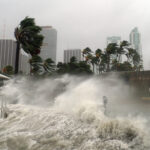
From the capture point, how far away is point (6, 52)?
8131 centimetres

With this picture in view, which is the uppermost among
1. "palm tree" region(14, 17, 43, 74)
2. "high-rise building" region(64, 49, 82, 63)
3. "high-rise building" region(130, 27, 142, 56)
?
"high-rise building" region(130, 27, 142, 56)

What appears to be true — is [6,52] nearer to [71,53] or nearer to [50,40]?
[50,40]

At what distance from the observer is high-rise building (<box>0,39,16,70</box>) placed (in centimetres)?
8131

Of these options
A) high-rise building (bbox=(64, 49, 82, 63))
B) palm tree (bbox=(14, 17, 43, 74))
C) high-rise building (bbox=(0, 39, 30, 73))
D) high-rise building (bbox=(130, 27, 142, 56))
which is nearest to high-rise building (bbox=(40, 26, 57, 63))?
high-rise building (bbox=(64, 49, 82, 63))

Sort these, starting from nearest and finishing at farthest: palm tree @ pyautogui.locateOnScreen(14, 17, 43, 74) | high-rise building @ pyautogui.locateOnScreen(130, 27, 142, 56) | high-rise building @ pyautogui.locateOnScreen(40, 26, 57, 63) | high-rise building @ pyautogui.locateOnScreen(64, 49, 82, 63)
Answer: palm tree @ pyautogui.locateOnScreen(14, 17, 43, 74) → high-rise building @ pyautogui.locateOnScreen(40, 26, 57, 63) → high-rise building @ pyautogui.locateOnScreen(64, 49, 82, 63) → high-rise building @ pyautogui.locateOnScreen(130, 27, 142, 56)

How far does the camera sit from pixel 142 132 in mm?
5562

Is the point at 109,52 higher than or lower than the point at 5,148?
higher

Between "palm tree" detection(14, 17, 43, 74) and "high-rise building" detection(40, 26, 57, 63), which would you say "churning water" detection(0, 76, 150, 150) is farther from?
"high-rise building" detection(40, 26, 57, 63)

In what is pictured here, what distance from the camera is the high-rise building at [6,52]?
81312 mm

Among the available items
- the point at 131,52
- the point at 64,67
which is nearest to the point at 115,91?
the point at 64,67

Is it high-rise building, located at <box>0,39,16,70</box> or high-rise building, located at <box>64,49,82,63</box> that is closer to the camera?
high-rise building, located at <box>0,39,16,70</box>

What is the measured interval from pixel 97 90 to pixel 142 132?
419 inches

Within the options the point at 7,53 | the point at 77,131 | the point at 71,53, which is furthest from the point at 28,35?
the point at 71,53

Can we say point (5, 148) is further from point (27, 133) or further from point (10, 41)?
point (10, 41)
